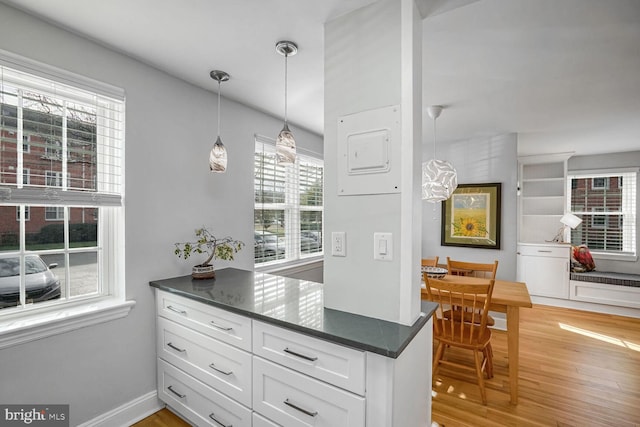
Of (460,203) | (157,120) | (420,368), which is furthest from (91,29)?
(460,203)

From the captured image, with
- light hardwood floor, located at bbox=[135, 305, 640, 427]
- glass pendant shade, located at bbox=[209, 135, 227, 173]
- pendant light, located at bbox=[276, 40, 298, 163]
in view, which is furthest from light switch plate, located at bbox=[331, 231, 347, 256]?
light hardwood floor, located at bbox=[135, 305, 640, 427]

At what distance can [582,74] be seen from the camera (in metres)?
2.20

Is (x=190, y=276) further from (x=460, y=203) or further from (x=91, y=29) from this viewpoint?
(x=460, y=203)

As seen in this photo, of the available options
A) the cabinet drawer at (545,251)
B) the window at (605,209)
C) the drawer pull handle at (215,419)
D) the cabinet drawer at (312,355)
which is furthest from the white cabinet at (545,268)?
the drawer pull handle at (215,419)

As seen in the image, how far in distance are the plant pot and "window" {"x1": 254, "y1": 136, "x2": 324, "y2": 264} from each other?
0.76m

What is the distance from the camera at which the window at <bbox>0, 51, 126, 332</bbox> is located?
1.57m

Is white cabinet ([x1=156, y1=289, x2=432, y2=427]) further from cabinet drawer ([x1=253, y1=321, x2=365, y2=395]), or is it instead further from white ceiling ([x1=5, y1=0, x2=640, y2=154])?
white ceiling ([x1=5, y1=0, x2=640, y2=154])

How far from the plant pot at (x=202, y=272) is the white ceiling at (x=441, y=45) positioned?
146cm

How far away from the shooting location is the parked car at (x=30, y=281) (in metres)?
1.58

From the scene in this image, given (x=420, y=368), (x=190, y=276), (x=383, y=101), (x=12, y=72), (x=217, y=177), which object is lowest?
(x=420, y=368)

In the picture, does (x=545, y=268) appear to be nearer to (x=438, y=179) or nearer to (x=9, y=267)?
(x=438, y=179)

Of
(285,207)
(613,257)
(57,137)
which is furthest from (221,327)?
(613,257)

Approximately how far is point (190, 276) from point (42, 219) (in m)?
0.98

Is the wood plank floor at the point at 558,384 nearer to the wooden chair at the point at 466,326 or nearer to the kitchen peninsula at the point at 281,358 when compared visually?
the wooden chair at the point at 466,326
